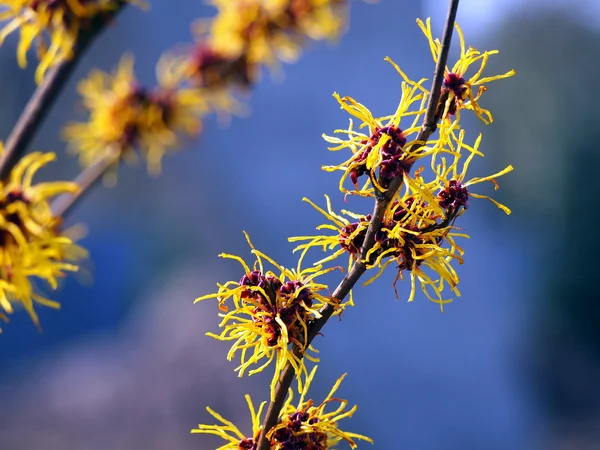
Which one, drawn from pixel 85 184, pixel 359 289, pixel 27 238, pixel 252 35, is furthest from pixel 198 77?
pixel 359 289

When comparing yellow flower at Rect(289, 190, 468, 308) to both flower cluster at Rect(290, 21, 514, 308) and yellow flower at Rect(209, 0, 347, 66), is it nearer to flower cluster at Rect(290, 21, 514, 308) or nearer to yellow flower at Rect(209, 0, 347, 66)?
flower cluster at Rect(290, 21, 514, 308)

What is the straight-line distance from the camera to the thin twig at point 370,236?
38 cm

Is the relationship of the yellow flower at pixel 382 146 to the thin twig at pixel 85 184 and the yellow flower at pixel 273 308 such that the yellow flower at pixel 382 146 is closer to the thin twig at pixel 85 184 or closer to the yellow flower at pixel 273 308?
the yellow flower at pixel 273 308

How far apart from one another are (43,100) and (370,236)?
1.23 ft

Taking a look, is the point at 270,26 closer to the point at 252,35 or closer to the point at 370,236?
the point at 252,35

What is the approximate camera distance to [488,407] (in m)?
6.21

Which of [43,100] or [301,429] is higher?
[43,100]

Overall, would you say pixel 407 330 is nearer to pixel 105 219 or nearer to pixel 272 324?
pixel 105 219

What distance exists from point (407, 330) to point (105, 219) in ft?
12.6

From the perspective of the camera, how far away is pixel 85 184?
76 centimetres

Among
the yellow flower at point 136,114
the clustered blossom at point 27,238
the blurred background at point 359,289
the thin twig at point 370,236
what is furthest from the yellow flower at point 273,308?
the blurred background at point 359,289

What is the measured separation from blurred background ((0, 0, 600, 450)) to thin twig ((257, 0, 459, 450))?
12.7 ft

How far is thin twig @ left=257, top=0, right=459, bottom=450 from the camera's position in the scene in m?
0.38

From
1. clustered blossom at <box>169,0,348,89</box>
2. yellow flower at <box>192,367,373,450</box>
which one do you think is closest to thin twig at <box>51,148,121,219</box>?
clustered blossom at <box>169,0,348,89</box>
